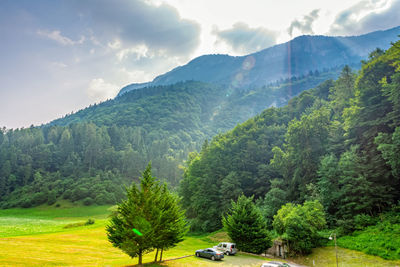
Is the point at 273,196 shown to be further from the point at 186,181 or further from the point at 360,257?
the point at 186,181

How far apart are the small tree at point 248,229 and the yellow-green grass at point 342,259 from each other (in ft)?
20.7

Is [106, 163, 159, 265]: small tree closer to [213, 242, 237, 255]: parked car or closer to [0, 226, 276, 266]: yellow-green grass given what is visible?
[0, 226, 276, 266]: yellow-green grass

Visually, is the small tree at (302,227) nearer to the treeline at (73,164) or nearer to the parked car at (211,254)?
the parked car at (211,254)

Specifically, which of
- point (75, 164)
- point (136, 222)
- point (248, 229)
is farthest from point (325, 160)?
point (75, 164)

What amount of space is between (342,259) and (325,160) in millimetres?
21720

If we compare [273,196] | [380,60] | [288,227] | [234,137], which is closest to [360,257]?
[288,227]

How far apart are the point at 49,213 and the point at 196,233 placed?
70362 millimetres

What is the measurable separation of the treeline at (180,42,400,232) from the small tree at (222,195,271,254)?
14643 mm

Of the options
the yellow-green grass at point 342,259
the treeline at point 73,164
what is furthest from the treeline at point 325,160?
the treeline at point 73,164

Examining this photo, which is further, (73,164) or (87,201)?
(73,164)

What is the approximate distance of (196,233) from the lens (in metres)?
71.9

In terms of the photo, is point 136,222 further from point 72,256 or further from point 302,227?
point 302,227

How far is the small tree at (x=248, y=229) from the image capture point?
3794 cm

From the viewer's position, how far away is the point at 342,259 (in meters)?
34.2
